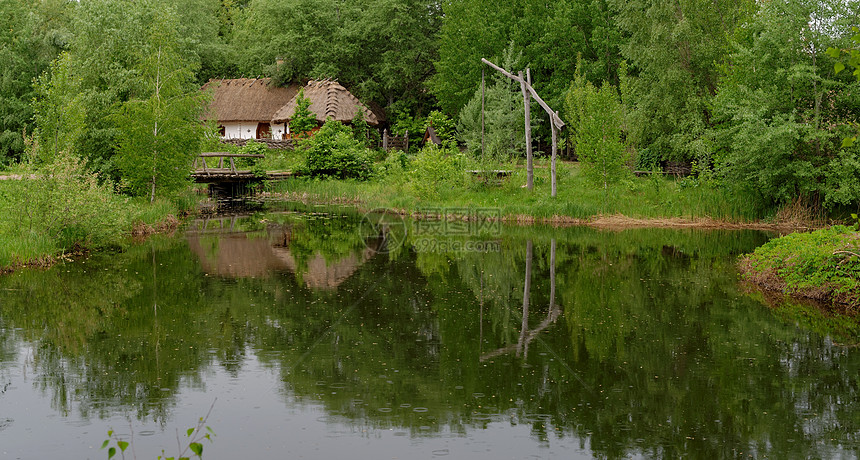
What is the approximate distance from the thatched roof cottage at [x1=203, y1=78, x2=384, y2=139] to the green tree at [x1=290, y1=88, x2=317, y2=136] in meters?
0.74

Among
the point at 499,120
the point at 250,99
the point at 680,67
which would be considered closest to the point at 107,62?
the point at 499,120

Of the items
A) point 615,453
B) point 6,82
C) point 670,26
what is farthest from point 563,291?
point 6,82

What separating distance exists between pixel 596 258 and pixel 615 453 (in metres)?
14.3

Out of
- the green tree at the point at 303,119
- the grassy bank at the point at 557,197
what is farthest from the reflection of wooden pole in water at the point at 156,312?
the green tree at the point at 303,119

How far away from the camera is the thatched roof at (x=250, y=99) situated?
184ft

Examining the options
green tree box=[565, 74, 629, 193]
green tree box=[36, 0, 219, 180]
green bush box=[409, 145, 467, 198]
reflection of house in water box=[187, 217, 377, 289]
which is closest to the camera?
reflection of house in water box=[187, 217, 377, 289]


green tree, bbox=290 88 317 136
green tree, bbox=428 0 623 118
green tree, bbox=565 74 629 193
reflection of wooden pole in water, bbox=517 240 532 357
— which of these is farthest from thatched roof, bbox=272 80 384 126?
reflection of wooden pole in water, bbox=517 240 532 357

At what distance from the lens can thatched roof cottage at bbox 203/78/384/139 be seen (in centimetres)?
5194

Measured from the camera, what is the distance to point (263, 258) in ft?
73.8

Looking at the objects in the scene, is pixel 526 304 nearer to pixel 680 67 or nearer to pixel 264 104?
pixel 680 67

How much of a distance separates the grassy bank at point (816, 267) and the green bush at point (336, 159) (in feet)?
83.8

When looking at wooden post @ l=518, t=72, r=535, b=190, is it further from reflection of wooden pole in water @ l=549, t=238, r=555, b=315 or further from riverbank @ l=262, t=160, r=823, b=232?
reflection of wooden pole in water @ l=549, t=238, r=555, b=315

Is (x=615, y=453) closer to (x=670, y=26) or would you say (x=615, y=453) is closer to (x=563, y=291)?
(x=563, y=291)

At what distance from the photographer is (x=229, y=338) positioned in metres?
13.5
